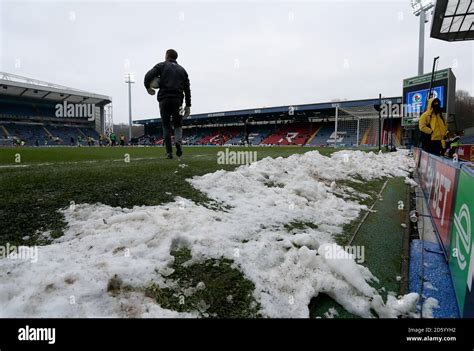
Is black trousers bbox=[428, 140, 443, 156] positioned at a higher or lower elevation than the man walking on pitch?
lower

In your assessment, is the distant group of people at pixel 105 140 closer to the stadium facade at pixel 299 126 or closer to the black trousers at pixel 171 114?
the stadium facade at pixel 299 126

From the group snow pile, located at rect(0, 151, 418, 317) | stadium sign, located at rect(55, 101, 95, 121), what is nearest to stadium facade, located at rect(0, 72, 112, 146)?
stadium sign, located at rect(55, 101, 95, 121)

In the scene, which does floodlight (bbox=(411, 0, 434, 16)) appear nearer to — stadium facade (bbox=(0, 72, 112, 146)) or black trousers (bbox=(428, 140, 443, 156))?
black trousers (bbox=(428, 140, 443, 156))

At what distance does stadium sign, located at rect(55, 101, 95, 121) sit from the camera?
160 feet

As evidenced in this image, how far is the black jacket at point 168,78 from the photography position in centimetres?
475

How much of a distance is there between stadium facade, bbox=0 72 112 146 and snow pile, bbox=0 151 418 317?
142 ft

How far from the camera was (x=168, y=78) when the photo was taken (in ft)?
15.6

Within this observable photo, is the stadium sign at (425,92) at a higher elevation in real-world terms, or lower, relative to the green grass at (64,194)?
higher

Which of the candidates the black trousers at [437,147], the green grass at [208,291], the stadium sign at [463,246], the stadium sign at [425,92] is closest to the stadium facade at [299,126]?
the stadium sign at [425,92]
